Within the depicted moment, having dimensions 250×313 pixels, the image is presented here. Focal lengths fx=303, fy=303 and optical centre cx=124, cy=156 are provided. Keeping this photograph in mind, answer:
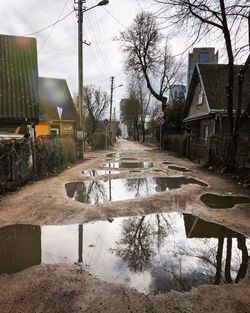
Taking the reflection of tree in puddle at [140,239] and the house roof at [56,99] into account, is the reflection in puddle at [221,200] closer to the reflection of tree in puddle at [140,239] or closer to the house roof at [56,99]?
the reflection of tree in puddle at [140,239]

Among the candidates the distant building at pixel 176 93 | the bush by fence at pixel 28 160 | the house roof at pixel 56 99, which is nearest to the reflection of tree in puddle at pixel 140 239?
the bush by fence at pixel 28 160

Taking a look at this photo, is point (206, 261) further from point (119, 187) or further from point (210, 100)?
point (210, 100)

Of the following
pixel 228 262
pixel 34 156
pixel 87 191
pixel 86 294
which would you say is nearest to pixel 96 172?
pixel 34 156

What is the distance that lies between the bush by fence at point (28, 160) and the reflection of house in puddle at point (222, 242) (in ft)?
18.4

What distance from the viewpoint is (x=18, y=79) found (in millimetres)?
13148

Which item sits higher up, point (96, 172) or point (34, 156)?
point (34, 156)

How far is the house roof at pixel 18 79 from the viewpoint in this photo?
39.3ft

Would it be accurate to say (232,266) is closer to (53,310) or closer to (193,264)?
(193,264)

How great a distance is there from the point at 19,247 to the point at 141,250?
208 centimetres

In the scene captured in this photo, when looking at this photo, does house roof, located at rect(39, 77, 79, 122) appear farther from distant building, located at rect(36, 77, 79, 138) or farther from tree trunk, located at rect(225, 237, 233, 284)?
tree trunk, located at rect(225, 237, 233, 284)

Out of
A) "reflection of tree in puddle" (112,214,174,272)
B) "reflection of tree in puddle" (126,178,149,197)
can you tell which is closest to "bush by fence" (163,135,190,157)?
"reflection of tree in puddle" (126,178,149,197)

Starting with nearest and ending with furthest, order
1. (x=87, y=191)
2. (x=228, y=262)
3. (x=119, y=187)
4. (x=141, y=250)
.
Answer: (x=228, y=262), (x=141, y=250), (x=87, y=191), (x=119, y=187)

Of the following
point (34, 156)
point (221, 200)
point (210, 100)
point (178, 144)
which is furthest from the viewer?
point (178, 144)

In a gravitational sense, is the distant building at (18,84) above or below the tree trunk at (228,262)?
above
